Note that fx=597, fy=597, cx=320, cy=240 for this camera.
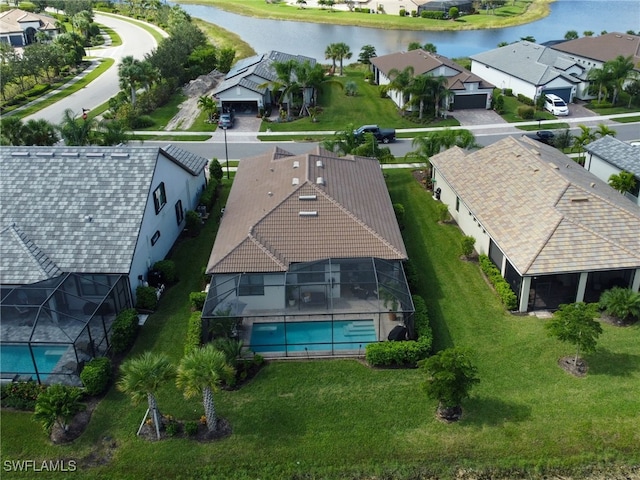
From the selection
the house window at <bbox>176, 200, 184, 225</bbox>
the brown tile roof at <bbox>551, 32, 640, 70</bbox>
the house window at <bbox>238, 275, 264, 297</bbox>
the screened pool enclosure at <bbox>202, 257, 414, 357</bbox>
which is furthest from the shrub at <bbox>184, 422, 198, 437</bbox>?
the brown tile roof at <bbox>551, 32, 640, 70</bbox>

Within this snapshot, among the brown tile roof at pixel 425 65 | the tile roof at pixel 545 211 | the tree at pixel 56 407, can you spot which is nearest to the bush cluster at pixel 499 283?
the tile roof at pixel 545 211

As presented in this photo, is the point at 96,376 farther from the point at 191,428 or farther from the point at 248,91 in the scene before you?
the point at 248,91

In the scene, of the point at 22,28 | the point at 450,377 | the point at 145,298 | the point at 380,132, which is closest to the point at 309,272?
the point at 145,298

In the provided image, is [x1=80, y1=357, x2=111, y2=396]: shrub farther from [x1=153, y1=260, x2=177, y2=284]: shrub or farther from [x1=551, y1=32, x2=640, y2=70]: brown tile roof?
[x1=551, y1=32, x2=640, y2=70]: brown tile roof

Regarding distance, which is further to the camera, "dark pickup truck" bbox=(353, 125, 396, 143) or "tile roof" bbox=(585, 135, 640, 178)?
"dark pickup truck" bbox=(353, 125, 396, 143)

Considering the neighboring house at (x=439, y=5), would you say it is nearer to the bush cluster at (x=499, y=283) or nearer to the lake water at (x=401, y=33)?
the lake water at (x=401, y=33)

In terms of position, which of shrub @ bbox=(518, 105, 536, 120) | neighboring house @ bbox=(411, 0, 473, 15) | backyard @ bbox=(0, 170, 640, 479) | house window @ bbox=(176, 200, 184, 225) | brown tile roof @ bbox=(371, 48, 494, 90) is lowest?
backyard @ bbox=(0, 170, 640, 479)
